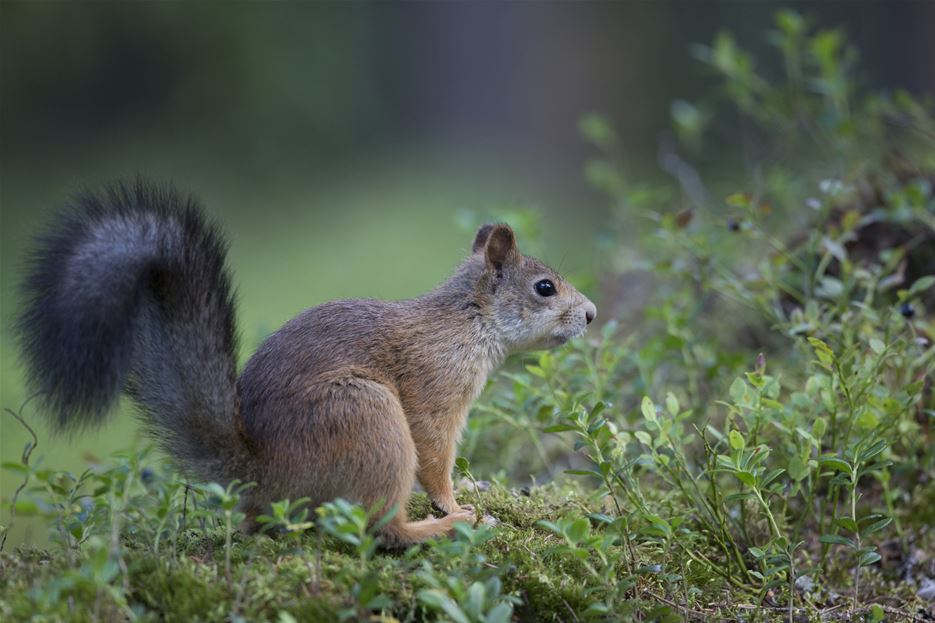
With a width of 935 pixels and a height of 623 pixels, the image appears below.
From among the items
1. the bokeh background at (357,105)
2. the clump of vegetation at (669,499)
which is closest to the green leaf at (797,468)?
the clump of vegetation at (669,499)

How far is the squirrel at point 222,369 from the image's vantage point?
2.28 m

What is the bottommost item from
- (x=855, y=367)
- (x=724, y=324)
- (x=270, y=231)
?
(x=855, y=367)

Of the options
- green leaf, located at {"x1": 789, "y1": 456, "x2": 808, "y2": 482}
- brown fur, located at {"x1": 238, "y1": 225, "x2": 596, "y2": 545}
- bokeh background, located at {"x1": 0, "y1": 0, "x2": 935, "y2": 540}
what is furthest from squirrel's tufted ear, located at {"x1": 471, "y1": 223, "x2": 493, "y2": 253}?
bokeh background, located at {"x1": 0, "y1": 0, "x2": 935, "y2": 540}

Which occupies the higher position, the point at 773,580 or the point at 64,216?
the point at 64,216

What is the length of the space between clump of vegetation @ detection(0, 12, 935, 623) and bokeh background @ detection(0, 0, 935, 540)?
3681 mm

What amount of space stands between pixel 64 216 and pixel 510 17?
999 centimetres

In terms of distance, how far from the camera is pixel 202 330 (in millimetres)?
2434

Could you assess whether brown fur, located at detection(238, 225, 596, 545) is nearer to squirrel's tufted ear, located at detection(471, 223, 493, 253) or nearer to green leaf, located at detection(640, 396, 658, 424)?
squirrel's tufted ear, located at detection(471, 223, 493, 253)

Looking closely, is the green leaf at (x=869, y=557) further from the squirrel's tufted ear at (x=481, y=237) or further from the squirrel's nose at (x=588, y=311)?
the squirrel's tufted ear at (x=481, y=237)

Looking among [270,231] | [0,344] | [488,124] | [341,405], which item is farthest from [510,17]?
[341,405]

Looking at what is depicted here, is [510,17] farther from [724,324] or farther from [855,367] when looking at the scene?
[855,367]

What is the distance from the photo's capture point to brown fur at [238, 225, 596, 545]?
2504 mm

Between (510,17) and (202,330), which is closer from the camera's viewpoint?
(202,330)

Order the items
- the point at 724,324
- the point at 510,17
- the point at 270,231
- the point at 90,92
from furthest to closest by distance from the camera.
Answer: the point at 510,17 → the point at 90,92 → the point at 270,231 → the point at 724,324
